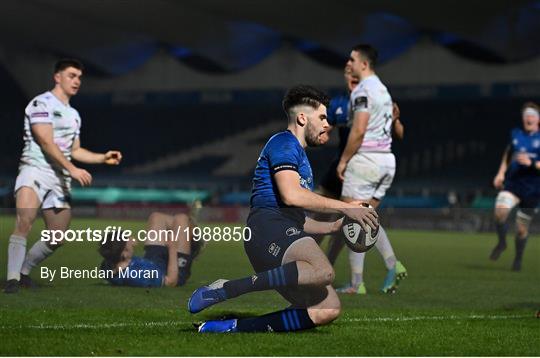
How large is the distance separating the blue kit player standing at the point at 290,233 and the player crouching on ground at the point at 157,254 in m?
1.13

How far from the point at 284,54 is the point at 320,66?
6.06ft

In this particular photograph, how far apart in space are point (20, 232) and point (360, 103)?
328 cm

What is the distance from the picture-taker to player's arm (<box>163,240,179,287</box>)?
7.81 metres

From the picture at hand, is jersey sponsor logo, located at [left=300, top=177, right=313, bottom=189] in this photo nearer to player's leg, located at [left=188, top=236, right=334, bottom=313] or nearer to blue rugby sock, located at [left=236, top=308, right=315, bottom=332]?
player's leg, located at [left=188, top=236, right=334, bottom=313]

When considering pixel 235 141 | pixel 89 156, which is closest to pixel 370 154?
pixel 89 156

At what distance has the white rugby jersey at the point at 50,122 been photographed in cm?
938

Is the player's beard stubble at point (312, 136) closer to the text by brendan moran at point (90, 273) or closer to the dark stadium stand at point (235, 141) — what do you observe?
the text by brendan moran at point (90, 273)

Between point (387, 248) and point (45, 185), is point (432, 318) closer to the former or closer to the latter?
point (387, 248)

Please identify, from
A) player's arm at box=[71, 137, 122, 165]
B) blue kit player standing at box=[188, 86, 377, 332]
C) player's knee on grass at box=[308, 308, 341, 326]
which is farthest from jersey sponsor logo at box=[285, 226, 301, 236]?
player's arm at box=[71, 137, 122, 165]

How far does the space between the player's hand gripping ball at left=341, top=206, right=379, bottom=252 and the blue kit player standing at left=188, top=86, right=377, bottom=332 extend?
0.14 metres

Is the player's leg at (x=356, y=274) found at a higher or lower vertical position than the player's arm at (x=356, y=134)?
lower

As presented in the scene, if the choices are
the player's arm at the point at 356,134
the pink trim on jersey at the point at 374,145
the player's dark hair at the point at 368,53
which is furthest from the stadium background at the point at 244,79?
the player's arm at the point at 356,134

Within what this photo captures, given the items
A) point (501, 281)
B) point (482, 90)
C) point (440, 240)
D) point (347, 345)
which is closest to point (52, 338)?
point (347, 345)

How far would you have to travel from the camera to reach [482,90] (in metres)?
39.1
